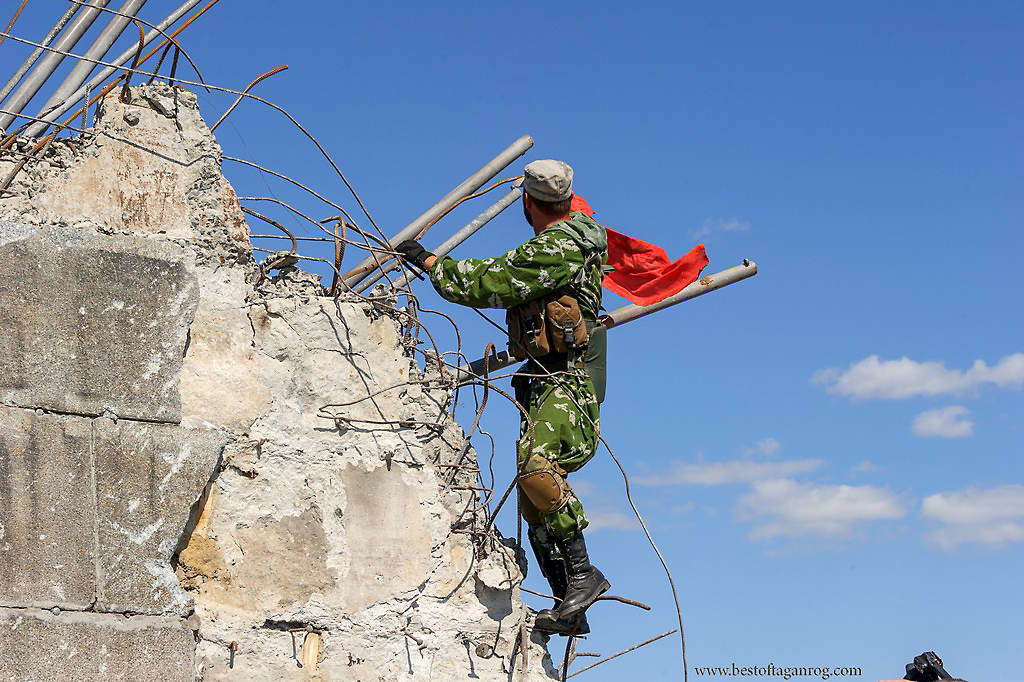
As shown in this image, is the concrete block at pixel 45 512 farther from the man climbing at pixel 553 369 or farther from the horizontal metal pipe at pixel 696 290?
the horizontal metal pipe at pixel 696 290

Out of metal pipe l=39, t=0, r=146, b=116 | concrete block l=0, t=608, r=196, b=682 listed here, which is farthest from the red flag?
concrete block l=0, t=608, r=196, b=682

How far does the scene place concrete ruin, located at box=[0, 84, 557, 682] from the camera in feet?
13.2

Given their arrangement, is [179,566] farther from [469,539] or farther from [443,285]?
[443,285]

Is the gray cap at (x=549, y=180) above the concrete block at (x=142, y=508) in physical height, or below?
above

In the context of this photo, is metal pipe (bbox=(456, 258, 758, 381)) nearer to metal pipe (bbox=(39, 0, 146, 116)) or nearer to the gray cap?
the gray cap

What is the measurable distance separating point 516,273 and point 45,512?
1.80 metres

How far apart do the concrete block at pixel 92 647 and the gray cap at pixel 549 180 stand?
2.06 m

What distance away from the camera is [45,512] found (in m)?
3.97

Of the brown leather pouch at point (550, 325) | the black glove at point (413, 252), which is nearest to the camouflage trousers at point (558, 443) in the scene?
the brown leather pouch at point (550, 325)

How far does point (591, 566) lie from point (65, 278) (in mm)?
2074

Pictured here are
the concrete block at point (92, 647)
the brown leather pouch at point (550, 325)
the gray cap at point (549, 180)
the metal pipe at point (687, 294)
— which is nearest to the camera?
the concrete block at point (92, 647)

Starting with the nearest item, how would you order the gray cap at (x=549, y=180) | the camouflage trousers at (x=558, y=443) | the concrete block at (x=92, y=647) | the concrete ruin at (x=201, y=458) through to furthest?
the concrete block at (x=92, y=647) < the concrete ruin at (x=201, y=458) < the camouflage trousers at (x=558, y=443) < the gray cap at (x=549, y=180)

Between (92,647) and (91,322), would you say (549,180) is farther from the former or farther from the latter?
(92,647)

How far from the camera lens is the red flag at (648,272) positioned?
6316 millimetres
